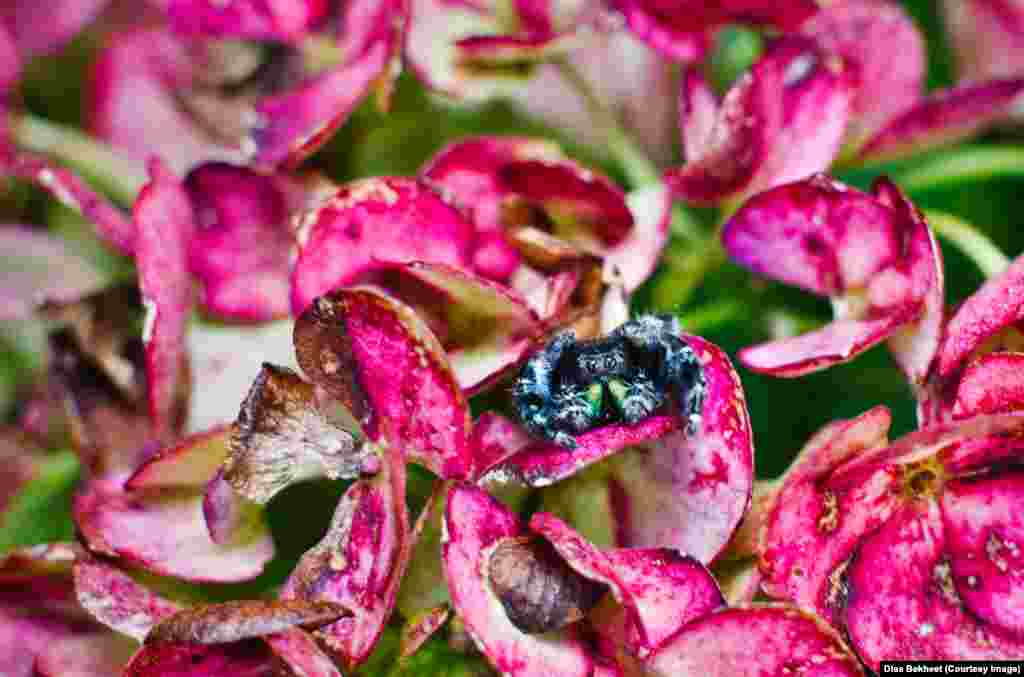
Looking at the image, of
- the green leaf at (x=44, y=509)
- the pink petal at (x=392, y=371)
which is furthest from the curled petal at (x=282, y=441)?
the green leaf at (x=44, y=509)

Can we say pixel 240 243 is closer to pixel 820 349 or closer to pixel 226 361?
pixel 226 361

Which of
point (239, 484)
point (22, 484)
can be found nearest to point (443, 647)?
point (239, 484)

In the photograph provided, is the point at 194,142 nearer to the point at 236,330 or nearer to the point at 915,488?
the point at 236,330

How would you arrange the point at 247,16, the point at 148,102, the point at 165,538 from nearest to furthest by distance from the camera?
the point at 165,538 → the point at 247,16 → the point at 148,102

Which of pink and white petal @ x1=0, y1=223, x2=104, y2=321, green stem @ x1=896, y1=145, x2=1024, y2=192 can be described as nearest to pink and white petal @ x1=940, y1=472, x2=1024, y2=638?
green stem @ x1=896, y1=145, x2=1024, y2=192

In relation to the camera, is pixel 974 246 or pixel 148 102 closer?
pixel 974 246

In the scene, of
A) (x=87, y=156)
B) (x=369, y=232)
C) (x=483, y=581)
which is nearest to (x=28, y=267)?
(x=87, y=156)
